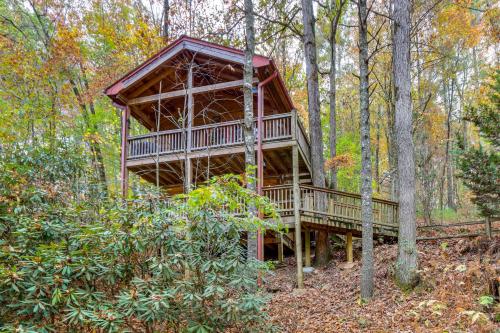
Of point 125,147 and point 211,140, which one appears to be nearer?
point 211,140

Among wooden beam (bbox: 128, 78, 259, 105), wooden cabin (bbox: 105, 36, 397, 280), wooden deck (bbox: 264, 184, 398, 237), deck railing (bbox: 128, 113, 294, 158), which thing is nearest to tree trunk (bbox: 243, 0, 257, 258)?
wooden cabin (bbox: 105, 36, 397, 280)

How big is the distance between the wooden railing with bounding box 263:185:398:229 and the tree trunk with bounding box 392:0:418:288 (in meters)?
2.57

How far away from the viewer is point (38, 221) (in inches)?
220

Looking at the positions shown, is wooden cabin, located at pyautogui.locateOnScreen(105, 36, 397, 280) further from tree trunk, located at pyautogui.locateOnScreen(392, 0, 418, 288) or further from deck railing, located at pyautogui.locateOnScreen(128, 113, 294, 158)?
tree trunk, located at pyautogui.locateOnScreen(392, 0, 418, 288)

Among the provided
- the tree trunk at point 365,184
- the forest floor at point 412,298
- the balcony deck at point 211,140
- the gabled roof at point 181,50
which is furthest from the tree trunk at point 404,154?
the gabled roof at point 181,50

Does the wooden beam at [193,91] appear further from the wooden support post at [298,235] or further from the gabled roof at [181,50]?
the wooden support post at [298,235]

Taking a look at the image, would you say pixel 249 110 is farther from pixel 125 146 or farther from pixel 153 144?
pixel 125 146

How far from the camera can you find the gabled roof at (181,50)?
11.8 meters

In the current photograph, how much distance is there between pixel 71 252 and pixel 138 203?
119 cm

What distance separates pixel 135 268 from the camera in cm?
559

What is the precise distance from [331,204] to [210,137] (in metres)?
4.71

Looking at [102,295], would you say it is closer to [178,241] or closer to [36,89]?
[178,241]

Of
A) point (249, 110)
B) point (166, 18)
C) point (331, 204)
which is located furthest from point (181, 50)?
point (166, 18)

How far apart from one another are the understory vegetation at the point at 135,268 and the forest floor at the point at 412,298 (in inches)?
51.5
